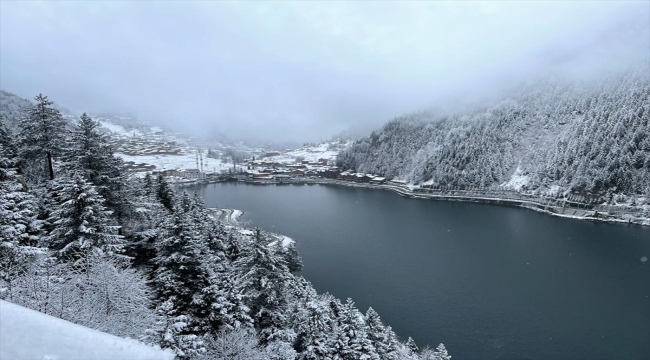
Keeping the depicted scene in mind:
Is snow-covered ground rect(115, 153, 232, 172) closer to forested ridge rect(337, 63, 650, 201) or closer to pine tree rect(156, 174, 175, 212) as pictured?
forested ridge rect(337, 63, 650, 201)

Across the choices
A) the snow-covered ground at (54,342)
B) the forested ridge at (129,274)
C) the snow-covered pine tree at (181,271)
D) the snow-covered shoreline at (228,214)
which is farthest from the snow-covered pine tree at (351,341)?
the snow-covered shoreline at (228,214)

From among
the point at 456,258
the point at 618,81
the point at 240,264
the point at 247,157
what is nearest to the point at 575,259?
the point at 456,258

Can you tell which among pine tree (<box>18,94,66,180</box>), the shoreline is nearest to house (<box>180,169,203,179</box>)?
the shoreline

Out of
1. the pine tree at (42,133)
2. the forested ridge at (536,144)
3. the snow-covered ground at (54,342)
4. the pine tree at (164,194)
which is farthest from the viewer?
the forested ridge at (536,144)

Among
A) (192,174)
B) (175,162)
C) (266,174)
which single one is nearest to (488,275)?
(266,174)

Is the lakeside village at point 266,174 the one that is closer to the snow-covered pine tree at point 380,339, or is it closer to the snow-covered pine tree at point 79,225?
the snow-covered pine tree at point 380,339

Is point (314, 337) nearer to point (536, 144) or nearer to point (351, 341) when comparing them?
point (351, 341)
